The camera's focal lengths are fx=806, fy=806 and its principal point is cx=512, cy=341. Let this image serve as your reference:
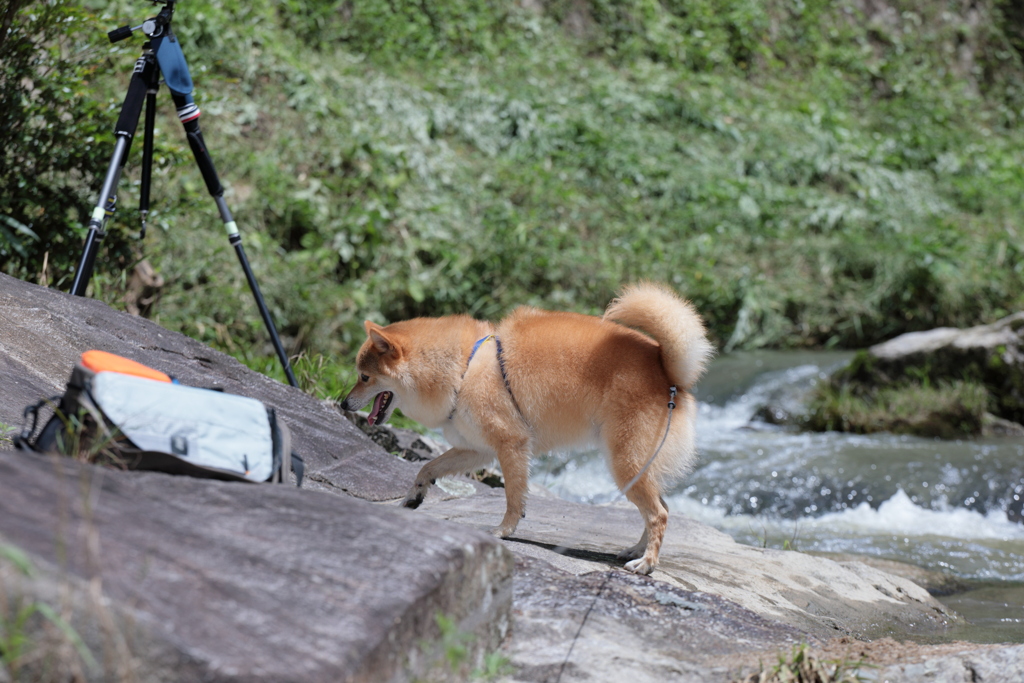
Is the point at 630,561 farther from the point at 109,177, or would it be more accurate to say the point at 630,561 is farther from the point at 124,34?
the point at 124,34

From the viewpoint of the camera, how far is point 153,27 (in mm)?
4223

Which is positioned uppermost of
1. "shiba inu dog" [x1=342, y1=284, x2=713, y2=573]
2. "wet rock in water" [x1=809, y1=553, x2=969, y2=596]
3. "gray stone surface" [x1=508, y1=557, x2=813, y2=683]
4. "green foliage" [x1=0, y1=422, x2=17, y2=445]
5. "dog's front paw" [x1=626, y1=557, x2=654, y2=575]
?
"shiba inu dog" [x1=342, y1=284, x2=713, y2=573]

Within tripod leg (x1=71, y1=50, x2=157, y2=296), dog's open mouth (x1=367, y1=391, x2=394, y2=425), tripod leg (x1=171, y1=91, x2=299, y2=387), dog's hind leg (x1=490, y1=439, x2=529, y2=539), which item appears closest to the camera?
dog's hind leg (x1=490, y1=439, x2=529, y2=539)

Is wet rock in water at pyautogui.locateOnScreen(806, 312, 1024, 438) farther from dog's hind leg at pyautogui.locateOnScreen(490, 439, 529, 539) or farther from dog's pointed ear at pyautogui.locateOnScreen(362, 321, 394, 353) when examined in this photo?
dog's pointed ear at pyautogui.locateOnScreen(362, 321, 394, 353)

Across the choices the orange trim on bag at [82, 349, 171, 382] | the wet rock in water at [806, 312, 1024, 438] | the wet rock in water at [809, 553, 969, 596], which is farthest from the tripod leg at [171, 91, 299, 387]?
the wet rock in water at [806, 312, 1024, 438]

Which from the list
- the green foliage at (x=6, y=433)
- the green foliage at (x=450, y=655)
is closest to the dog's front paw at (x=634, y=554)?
the green foliage at (x=450, y=655)

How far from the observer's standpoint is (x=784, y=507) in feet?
21.4

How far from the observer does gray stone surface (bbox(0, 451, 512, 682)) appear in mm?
1536

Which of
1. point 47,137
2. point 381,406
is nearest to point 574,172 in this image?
point 47,137

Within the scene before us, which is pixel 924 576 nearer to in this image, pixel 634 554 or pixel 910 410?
pixel 634 554

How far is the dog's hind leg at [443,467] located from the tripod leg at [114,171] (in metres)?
2.08

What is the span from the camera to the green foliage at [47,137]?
4.83 metres

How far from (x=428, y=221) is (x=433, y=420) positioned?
6.67 m

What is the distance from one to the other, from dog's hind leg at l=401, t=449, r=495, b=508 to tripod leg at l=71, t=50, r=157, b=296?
2084mm
